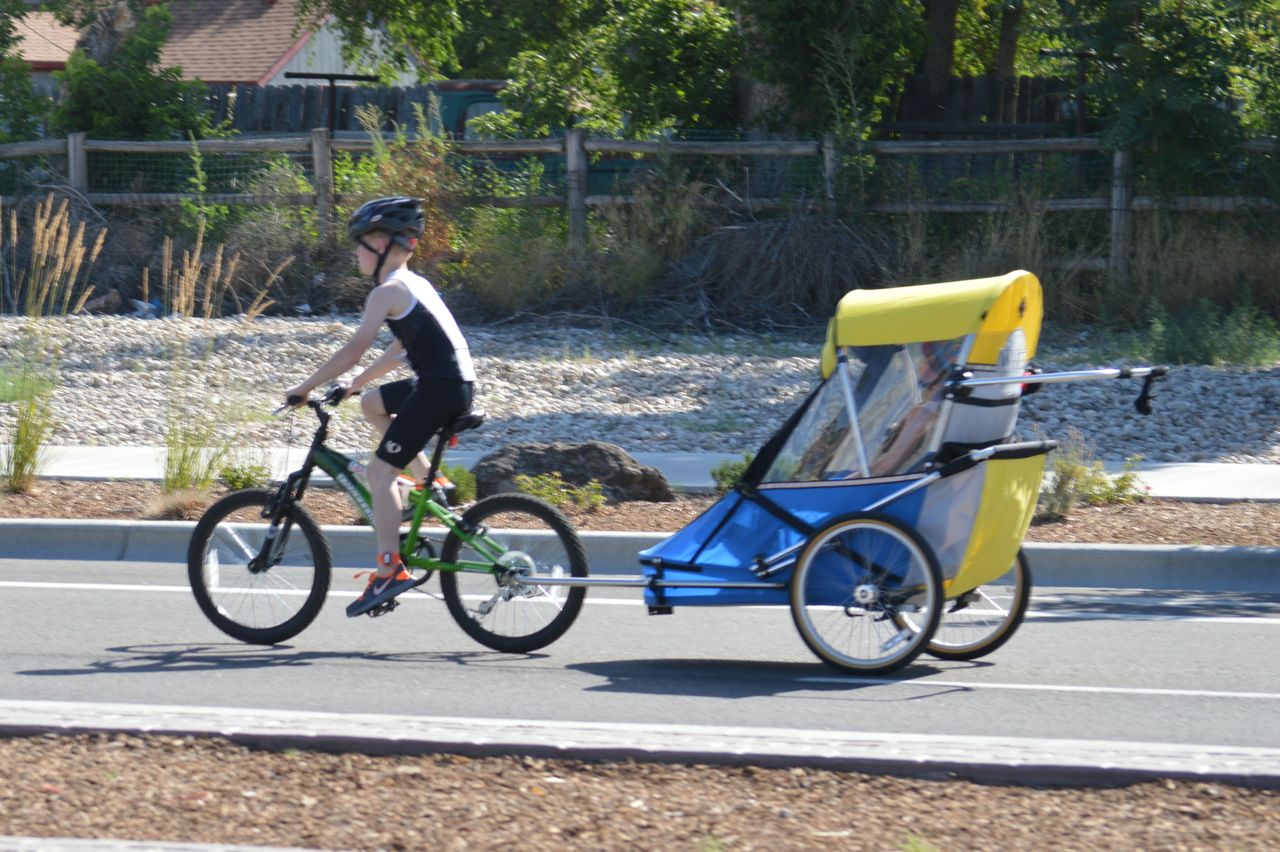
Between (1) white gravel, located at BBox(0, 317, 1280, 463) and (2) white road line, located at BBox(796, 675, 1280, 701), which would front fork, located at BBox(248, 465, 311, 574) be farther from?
(1) white gravel, located at BBox(0, 317, 1280, 463)

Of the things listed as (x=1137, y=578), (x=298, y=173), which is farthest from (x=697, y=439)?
(x=298, y=173)

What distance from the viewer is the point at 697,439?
12.3 m

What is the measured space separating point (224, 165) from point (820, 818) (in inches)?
667

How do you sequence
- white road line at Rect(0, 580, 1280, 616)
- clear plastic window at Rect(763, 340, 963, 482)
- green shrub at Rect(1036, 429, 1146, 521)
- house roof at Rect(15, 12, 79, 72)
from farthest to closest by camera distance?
house roof at Rect(15, 12, 79, 72)
green shrub at Rect(1036, 429, 1146, 521)
white road line at Rect(0, 580, 1280, 616)
clear plastic window at Rect(763, 340, 963, 482)

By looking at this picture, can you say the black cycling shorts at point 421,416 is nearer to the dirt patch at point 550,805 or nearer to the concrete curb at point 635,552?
the dirt patch at point 550,805

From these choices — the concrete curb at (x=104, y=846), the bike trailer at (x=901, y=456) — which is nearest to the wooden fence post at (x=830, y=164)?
the bike trailer at (x=901, y=456)

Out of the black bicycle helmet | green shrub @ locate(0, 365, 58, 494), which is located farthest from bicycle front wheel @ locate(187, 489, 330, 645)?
green shrub @ locate(0, 365, 58, 494)

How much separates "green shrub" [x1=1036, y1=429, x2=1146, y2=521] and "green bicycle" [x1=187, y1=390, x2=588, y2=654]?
4070mm

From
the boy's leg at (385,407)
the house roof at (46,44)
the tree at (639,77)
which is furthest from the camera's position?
the house roof at (46,44)

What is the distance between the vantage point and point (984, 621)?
6.85 metres

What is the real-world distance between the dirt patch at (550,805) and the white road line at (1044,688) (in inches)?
61.1

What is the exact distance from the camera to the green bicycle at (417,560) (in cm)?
661

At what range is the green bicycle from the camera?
6609 millimetres

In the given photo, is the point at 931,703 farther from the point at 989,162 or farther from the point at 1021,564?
the point at 989,162
